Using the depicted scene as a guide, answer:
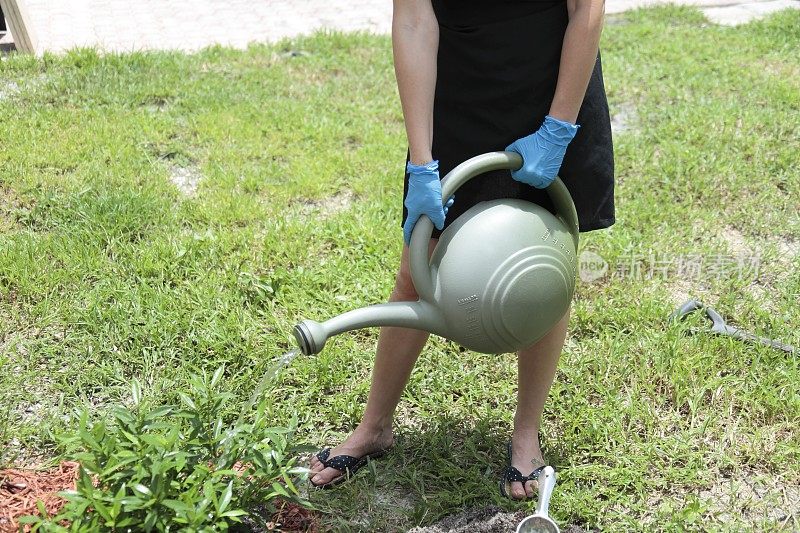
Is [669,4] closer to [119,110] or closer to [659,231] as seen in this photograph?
[659,231]

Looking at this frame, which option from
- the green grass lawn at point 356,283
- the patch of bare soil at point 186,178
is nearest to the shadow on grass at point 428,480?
the green grass lawn at point 356,283

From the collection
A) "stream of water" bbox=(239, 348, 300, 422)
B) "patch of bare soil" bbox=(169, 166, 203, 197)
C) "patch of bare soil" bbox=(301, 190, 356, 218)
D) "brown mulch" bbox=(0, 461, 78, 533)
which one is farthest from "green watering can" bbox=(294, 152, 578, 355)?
"patch of bare soil" bbox=(169, 166, 203, 197)

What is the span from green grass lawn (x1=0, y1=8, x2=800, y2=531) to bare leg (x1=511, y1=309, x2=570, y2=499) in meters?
0.09

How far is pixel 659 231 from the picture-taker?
352 centimetres

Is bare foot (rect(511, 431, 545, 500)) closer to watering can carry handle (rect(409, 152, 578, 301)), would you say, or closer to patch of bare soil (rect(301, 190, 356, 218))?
watering can carry handle (rect(409, 152, 578, 301))

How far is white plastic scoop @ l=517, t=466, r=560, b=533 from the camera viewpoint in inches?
73.0

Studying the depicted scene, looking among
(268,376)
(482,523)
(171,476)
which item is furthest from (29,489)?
(482,523)

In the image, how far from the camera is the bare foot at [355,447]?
2293 millimetres

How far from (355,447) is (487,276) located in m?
0.81

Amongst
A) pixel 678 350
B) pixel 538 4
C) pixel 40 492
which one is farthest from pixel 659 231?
pixel 40 492

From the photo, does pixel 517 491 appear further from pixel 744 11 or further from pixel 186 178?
pixel 744 11

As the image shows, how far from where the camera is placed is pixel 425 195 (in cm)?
184

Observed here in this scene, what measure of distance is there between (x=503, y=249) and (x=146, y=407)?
4.08 ft

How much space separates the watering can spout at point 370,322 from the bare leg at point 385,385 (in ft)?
0.95
